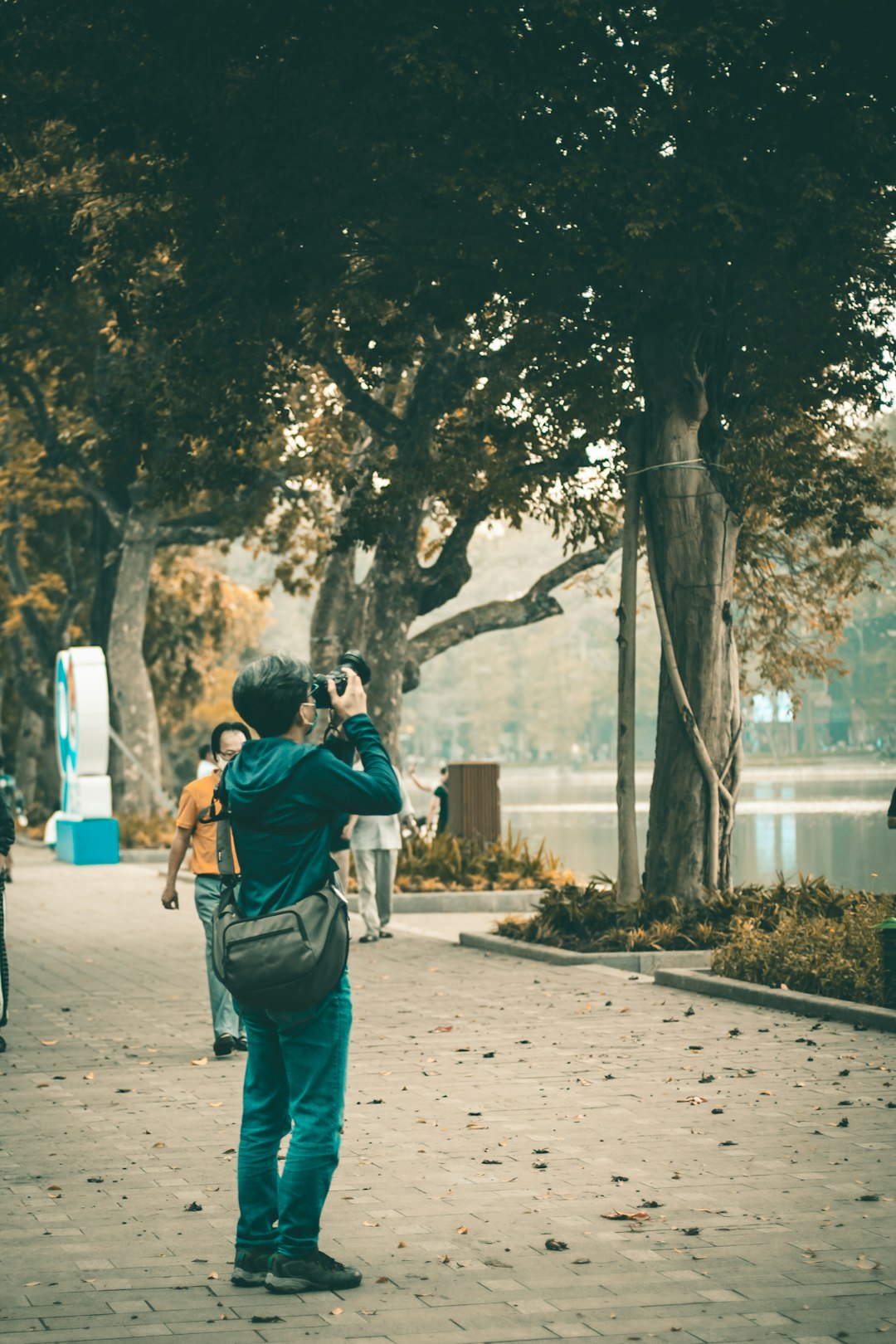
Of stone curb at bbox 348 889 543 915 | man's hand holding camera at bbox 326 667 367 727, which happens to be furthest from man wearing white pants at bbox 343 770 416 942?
man's hand holding camera at bbox 326 667 367 727

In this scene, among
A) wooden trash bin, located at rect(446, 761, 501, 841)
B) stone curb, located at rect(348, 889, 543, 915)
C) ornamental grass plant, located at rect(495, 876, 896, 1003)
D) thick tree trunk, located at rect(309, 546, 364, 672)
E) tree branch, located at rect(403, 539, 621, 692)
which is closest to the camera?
ornamental grass plant, located at rect(495, 876, 896, 1003)

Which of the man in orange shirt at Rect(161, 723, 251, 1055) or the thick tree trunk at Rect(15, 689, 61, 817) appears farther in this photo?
the thick tree trunk at Rect(15, 689, 61, 817)

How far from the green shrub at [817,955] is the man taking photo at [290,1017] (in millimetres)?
6145

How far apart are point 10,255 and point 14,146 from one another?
4.45ft

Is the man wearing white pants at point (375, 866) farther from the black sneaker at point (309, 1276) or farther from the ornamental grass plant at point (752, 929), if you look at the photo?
the black sneaker at point (309, 1276)

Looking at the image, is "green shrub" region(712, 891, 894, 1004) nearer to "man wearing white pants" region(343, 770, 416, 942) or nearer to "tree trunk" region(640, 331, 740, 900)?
"tree trunk" region(640, 331, 740, 900)

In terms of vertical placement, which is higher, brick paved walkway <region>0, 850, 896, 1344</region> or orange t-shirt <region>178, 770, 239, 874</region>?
orange t-shirt <region>178, 770, 239, 874</region>

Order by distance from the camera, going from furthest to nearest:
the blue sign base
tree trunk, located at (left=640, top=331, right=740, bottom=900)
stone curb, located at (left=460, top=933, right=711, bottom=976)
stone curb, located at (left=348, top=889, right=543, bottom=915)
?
the blue sign base, stone curb, located at (left=348, top=889, right=543, bottom=915), tree trunk, located at (left=640, top=331, right=740, bottom=900), stone curb, located at (left=460, top=933, right=711, bottom=976)

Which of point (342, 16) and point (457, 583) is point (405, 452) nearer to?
point (457, 583)

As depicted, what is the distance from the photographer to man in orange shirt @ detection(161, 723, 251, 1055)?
993cm

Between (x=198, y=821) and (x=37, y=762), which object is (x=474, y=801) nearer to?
(x=198, y=821)

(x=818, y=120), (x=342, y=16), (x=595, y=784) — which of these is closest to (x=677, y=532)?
(x=818, y=120)

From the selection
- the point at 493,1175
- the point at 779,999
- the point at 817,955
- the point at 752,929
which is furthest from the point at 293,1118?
the point at 752,929

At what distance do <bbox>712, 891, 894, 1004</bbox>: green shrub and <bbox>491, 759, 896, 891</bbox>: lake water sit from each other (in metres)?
2.30
